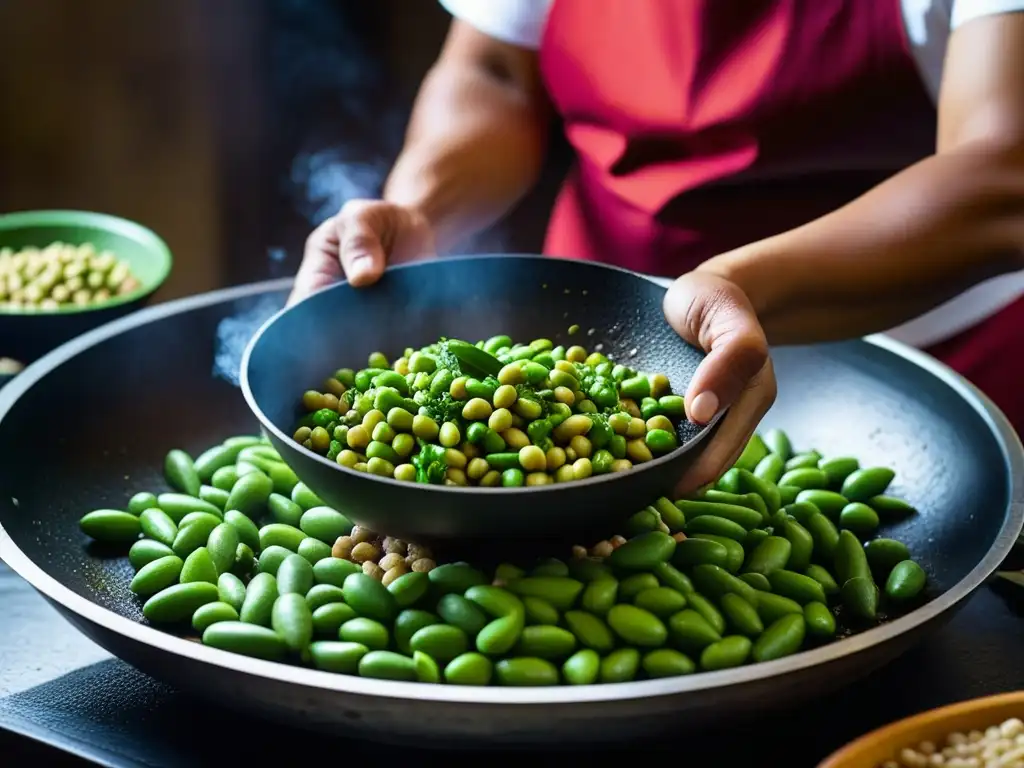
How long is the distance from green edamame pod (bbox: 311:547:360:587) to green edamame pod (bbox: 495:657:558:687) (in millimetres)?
187

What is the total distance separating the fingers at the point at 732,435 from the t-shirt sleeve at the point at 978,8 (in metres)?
0.48

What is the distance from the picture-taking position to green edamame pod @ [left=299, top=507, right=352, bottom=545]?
111cm

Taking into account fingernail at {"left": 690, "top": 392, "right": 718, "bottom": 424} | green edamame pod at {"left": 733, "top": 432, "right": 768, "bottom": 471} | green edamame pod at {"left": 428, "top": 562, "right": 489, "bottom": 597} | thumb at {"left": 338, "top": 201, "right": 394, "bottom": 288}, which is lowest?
green edamame pod at {"left": 733, "top": 432, "right": 768, "bottom": 471}

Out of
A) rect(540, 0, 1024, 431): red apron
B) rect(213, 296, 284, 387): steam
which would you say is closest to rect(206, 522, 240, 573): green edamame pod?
rect(213, 296, 284, 387): steam

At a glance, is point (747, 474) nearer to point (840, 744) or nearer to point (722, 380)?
point (722, 380)

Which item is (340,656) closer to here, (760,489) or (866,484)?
(760,489)

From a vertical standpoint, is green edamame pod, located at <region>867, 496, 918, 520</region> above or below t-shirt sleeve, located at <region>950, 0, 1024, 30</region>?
below

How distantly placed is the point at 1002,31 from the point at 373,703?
96cm

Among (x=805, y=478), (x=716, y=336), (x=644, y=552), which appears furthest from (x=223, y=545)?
(x=805, y=478)

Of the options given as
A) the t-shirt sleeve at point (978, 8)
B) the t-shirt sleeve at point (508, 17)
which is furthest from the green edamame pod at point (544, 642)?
the t-shirt sleeve at point (508, 17)

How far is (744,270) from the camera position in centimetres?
122

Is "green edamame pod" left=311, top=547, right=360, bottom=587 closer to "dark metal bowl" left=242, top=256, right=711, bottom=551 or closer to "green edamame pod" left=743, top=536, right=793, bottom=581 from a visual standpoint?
"dark metal bowl" left=242, top=256, right=711, bottom=551

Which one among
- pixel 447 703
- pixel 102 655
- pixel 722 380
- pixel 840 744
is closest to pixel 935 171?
pixel 722 380

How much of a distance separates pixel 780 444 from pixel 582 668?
51 cm
